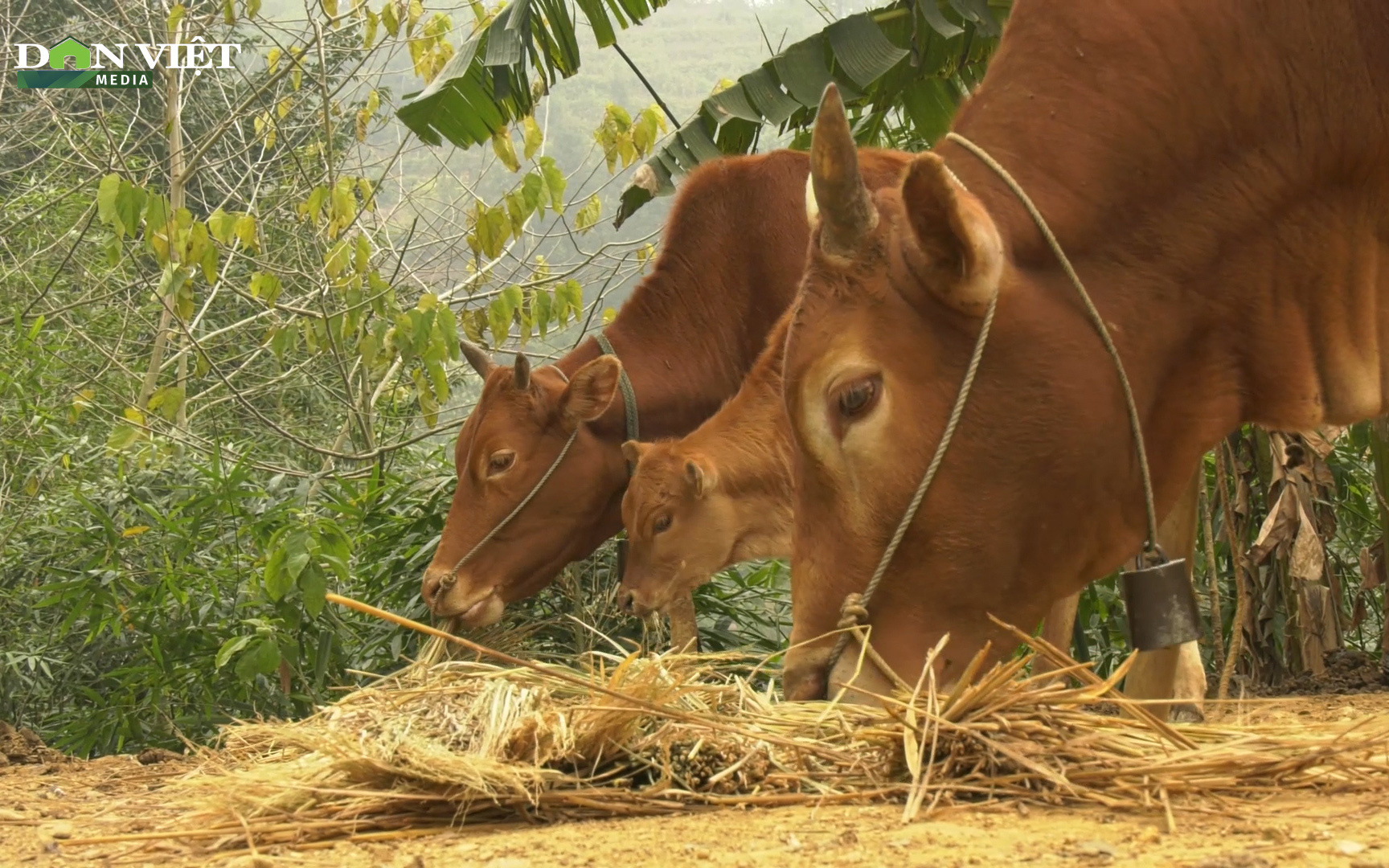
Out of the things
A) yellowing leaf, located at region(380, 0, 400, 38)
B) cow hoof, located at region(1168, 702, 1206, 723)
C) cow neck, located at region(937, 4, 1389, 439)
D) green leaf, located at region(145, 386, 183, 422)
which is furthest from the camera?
yellowing leaf, located at region(380, 0, 400, 38)

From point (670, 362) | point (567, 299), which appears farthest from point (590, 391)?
point (567, 299)

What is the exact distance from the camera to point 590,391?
→ 627 cm

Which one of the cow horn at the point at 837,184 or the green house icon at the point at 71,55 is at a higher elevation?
the green house icon at the point at 71,55

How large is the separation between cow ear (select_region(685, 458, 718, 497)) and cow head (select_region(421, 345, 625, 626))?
0.80 metres

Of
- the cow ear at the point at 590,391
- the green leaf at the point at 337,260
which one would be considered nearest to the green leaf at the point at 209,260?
the green leaf at the point at 337,260

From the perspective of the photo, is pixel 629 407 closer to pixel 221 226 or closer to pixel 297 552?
pixel 297 552

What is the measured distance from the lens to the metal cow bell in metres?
2.77

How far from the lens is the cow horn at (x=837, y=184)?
2.61m

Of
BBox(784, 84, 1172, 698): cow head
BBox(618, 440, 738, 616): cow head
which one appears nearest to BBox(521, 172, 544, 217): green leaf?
BBox(618, 440, 738, 616): cow head

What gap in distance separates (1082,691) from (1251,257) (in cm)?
102

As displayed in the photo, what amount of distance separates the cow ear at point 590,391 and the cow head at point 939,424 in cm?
340

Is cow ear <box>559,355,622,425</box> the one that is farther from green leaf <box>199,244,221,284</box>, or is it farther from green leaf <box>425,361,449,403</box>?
green leaf <box>199,244,221,284</box>

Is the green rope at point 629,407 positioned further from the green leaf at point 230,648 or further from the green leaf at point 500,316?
the green leaf at point 230,648

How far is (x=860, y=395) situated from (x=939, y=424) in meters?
0.16
